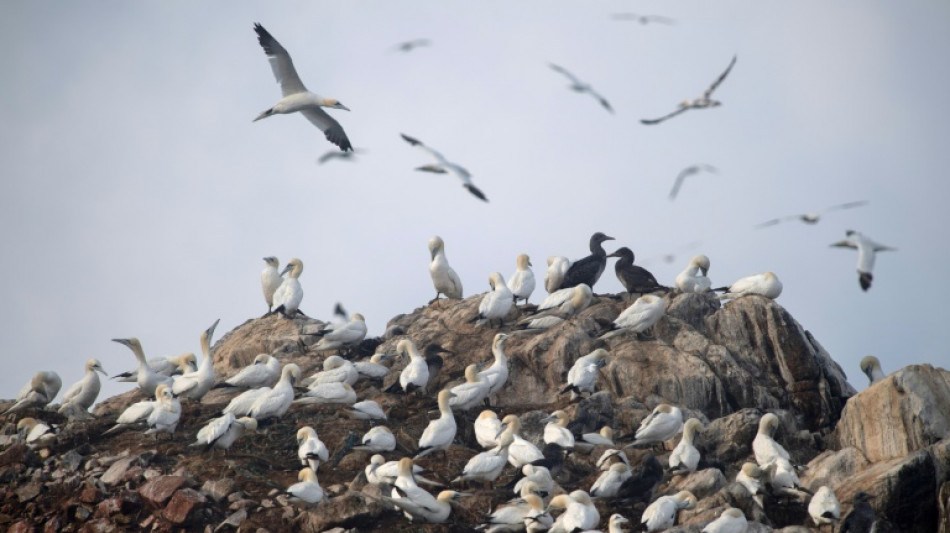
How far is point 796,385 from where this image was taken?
77.9ft

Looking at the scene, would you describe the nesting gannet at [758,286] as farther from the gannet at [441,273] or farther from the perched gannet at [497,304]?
the gannet at [441,273]

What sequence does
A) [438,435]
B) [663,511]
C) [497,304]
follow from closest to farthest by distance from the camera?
[663,511] → [438,435] → [497,304]

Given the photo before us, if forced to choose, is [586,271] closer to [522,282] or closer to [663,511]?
[522,282]

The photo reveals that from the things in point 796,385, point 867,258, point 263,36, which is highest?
point 263,36

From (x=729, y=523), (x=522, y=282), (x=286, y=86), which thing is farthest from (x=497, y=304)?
(x=729, y=523)

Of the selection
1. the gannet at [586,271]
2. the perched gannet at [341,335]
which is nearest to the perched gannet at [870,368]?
the gannet at [586,271]

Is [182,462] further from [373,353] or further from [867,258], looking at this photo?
[867,258]

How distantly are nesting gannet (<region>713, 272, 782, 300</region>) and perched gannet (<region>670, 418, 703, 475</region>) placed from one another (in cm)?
494

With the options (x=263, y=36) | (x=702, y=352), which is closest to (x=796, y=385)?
(x=702, y=352)

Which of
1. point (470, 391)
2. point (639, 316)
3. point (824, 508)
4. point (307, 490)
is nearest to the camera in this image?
point (824, 508)

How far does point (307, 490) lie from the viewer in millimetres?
18766

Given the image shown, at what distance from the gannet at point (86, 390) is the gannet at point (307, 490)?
793 cm

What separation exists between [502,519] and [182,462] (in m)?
5.39

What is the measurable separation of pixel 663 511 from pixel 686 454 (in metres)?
2.32
